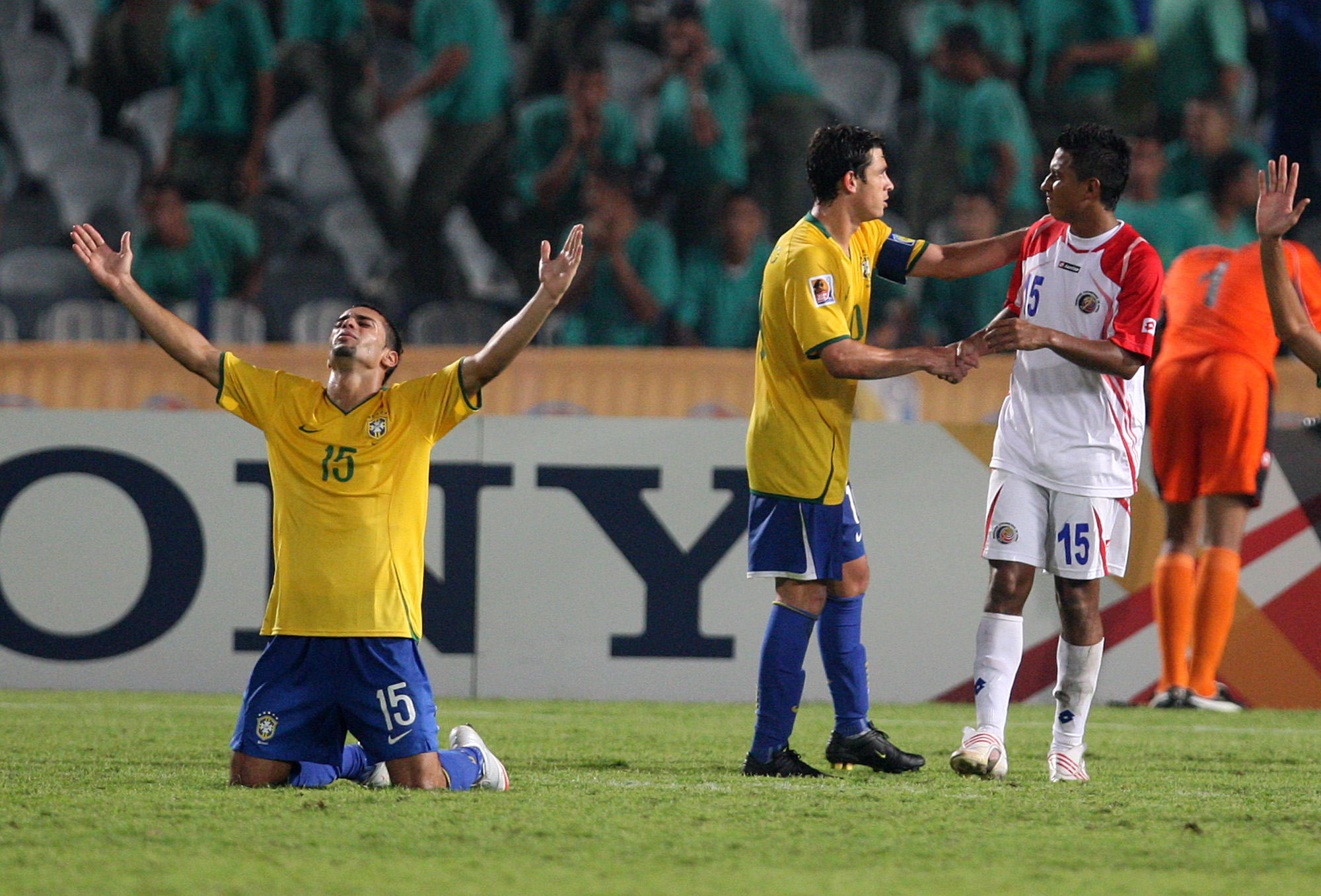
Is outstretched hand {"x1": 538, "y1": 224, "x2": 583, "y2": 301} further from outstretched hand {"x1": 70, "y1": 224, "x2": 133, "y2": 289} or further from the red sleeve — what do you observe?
the red sleeve

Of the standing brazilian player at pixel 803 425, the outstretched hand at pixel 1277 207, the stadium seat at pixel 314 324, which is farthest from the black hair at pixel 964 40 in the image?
the outstretched hand at pixel 1277 207

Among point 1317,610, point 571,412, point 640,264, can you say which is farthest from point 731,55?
point 1317,610

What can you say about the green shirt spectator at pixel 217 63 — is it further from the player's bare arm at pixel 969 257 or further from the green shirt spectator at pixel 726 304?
the player's bare arm at pixel 969 257

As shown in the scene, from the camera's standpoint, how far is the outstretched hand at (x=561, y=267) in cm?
351

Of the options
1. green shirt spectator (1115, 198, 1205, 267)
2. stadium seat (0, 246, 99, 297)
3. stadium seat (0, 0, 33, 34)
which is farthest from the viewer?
stadium seat (0, 0, 33, 34)

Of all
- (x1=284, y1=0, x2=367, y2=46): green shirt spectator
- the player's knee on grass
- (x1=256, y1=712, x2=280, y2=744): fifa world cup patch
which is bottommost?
(x1=256, y1=712, x2=280, y2=744): fifa world cup patch

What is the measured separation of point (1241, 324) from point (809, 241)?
2.60 meters

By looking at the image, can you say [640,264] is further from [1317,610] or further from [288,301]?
[1317,610]

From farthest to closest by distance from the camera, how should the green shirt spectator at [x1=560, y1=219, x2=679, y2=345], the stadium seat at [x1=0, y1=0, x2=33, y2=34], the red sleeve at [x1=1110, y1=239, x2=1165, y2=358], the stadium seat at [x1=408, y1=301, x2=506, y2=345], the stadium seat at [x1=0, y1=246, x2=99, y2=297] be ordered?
1. the stadium seat at [x1=0, y1=0, x2=33, y2=34]
2. the stadium seat at [x1=0, y1=246, x2=99, y2=297]
3. the stadium seat at [x1=408, y1=301, x2=506, y2=345]
4. the green shirt spectator at [x1=560, y1=219, x2=679, y2=345]
5. the red sleeve at [x1=1110, y1=239, x2=1165, y2=358]

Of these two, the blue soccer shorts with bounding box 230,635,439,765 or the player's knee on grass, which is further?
the player's knee on grass

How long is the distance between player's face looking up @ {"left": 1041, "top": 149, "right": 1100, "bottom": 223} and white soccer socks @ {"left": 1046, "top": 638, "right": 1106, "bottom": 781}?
1066 mm

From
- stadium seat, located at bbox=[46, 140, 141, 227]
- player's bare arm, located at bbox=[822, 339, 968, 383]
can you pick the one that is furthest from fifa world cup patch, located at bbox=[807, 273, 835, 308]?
stadium seat, located at bbox=[46, 140, 141, 227]

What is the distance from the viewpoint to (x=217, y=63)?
10.9 metres

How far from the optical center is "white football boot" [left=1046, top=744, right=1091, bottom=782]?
3.85m
